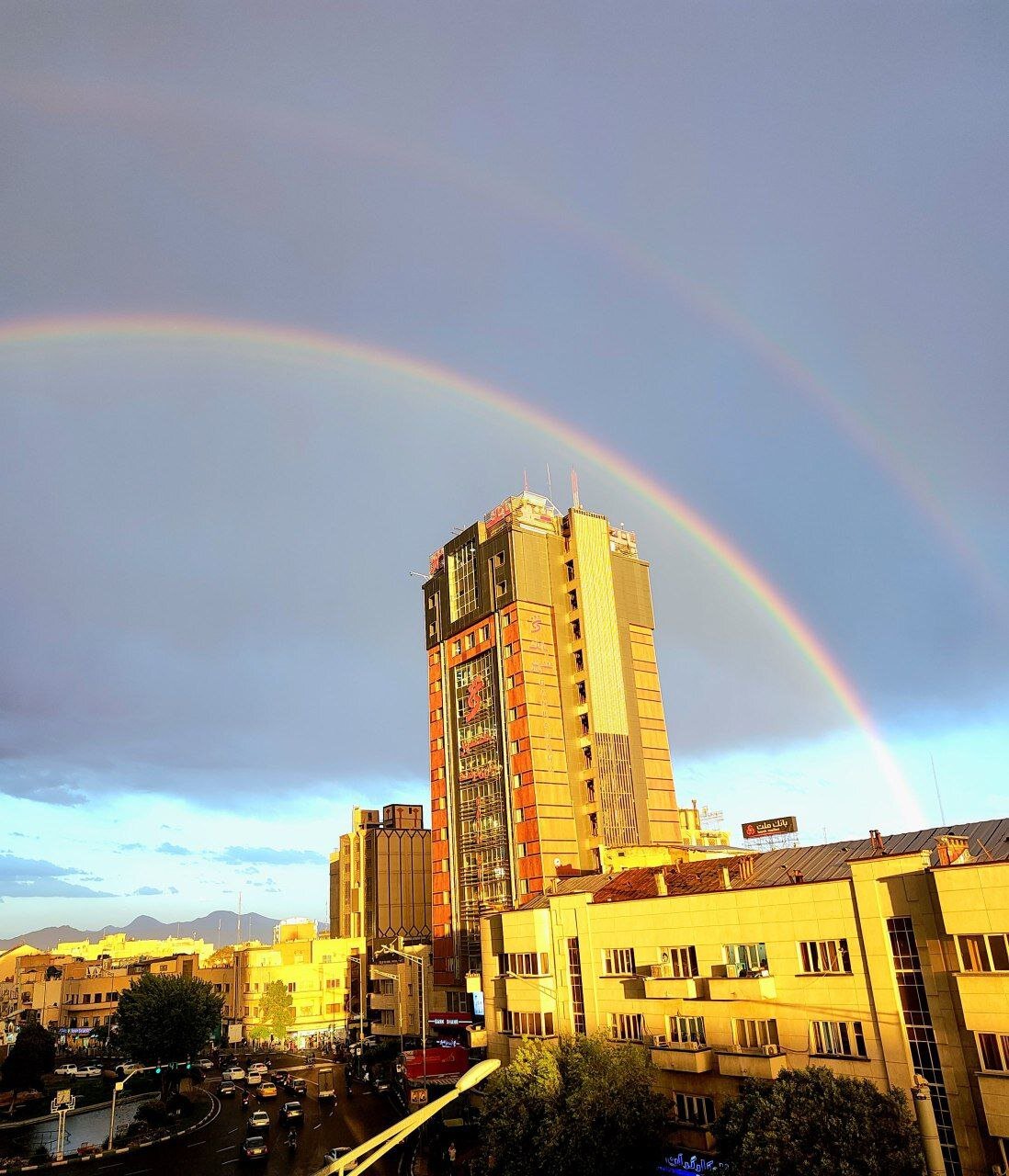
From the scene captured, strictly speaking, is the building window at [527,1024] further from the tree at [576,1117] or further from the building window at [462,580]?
the building window at [462,580]

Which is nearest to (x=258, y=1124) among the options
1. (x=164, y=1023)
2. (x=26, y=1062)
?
(x=164, y=1023)

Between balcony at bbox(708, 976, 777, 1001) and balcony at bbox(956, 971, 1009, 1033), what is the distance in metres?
11.7

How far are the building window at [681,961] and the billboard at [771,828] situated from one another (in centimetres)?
5353

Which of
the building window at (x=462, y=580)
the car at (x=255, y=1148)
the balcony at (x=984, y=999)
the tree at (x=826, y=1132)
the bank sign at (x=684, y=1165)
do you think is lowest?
the car at (x=255, y=1148)

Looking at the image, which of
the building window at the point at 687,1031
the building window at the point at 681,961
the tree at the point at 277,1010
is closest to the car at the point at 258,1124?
the building window at the point at 687,1031

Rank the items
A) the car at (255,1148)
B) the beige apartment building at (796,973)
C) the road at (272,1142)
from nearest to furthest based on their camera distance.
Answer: the beige apartment building at (796,973), the road at (272,1142), the car at (255,1148)

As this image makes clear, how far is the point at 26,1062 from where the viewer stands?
350 feet

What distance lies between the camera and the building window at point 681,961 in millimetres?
55000

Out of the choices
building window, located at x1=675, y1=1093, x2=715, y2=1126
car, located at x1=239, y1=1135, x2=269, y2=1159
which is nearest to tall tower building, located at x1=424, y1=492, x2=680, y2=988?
car, located at x1=239, y1=1135, x2=269, y2=1159

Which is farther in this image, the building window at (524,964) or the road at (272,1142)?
the building window at (524,964)

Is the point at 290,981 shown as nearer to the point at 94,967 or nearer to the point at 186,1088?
the point at 186,1088

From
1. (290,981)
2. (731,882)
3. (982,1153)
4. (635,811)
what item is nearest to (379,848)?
(290,981)

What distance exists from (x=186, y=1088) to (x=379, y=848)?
79.7 m

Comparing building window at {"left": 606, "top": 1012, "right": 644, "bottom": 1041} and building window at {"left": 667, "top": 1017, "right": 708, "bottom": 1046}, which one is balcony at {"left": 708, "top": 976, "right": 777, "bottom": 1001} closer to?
building window at {"left": 667, "top": 1017, "right": 708, "bottom": 1046}
